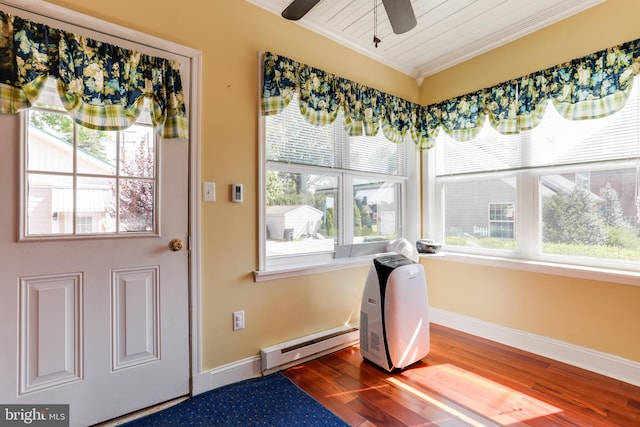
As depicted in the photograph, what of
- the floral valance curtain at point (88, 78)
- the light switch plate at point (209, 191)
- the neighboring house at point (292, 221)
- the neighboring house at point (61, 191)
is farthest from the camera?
the neighboring house at point (292, 221)

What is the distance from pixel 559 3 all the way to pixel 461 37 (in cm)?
65

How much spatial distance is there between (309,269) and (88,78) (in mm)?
1751

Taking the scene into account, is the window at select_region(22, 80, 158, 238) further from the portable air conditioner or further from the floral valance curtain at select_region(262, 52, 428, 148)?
the portable air conditioner

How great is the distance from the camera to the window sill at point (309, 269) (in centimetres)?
215

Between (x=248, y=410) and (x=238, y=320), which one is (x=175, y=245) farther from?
(x=248, y=410)

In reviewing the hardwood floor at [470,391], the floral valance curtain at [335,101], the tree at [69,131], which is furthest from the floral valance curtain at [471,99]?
the hardwood floor at [470,391]

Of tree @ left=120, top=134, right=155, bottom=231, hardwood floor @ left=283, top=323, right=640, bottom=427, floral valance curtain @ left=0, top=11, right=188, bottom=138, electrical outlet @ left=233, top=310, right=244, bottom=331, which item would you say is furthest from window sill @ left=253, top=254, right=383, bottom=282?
floral valance curtain @ left=0, top=11, right=188, bottom=138

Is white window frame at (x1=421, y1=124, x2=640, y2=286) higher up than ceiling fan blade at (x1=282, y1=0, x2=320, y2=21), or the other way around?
ceiling fan blade at (x1=282, y1=0, x2=320, y2=21)

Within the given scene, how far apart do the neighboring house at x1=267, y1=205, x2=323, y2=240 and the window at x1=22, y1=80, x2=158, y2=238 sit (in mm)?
798

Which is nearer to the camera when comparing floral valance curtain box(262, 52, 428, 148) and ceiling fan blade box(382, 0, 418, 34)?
ceiling fan blade box(382, 0, 418, 34)

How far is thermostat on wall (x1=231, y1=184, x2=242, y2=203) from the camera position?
202 cm

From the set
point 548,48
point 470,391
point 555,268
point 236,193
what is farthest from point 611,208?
point 236,193

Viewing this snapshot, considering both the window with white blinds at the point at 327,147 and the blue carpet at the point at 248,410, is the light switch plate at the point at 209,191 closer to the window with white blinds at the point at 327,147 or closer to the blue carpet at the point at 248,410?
the window with white blinds at the point at 327,147

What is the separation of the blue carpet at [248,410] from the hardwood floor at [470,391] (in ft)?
0.32
